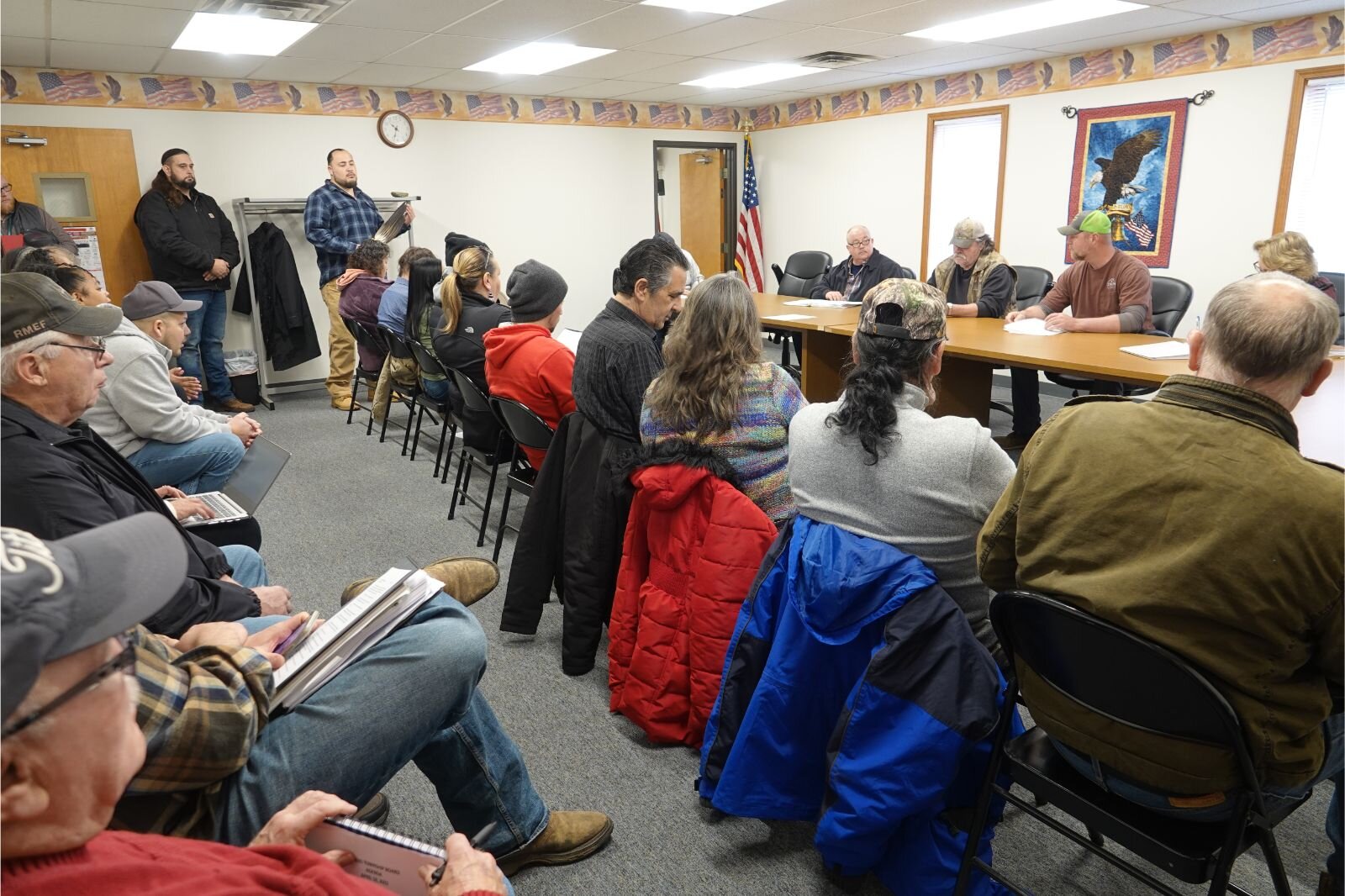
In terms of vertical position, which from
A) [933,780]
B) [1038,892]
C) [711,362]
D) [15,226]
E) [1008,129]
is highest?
[1008,129]

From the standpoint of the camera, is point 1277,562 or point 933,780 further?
point 933,780

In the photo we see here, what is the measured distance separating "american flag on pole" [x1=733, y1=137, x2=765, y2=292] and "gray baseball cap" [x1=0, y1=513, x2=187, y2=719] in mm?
8461

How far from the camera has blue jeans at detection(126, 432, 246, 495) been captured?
2.72 meters

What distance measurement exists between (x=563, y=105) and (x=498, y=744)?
24.1 feet

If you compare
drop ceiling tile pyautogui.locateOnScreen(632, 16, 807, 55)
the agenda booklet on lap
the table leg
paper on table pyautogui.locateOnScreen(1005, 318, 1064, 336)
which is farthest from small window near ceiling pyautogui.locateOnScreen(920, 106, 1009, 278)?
the agenda booklet on lap

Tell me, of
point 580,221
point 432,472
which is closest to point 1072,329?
point 432,472

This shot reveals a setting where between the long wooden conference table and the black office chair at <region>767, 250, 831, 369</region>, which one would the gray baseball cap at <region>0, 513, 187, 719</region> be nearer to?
the long wooden conference table

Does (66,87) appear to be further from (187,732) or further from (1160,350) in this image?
(1160,350)

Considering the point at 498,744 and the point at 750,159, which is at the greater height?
the point at 750,159

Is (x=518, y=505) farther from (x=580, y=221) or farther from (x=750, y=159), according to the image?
(x=750, y=159)

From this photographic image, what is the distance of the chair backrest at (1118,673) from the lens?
1140 millimetres

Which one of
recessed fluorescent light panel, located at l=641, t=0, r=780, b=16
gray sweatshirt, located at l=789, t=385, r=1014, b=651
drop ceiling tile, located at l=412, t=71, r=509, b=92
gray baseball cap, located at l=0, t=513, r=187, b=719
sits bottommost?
gray sweatshirt, located at l=789, t=385, r=1014, b=651

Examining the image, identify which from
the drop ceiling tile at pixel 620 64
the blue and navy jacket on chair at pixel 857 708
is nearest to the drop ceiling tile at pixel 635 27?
the drop ceiling tile at pixel 620 64

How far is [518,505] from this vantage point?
3969mm
